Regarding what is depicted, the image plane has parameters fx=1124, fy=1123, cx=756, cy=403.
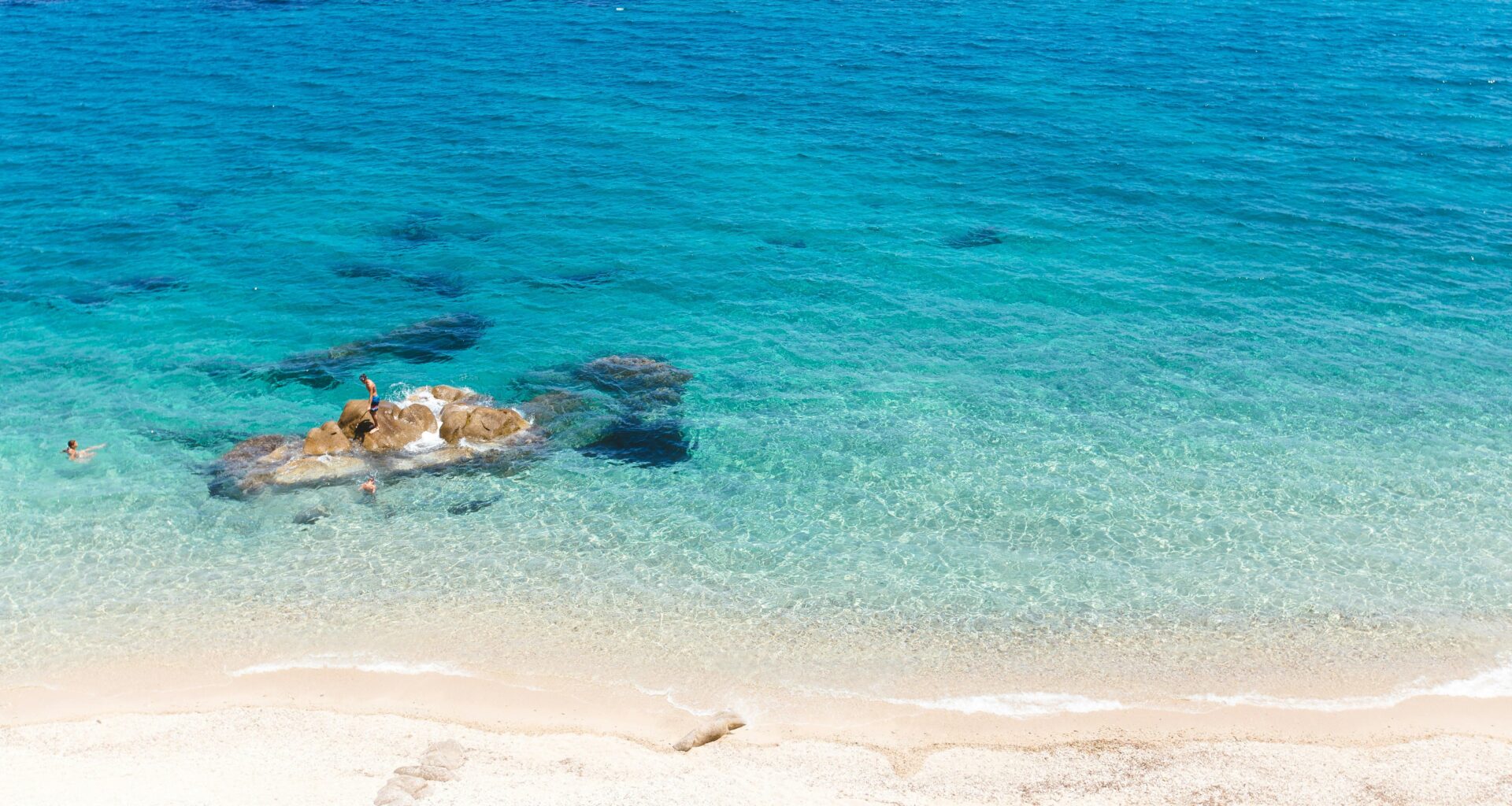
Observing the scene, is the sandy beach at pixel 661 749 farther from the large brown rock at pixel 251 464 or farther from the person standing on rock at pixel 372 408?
the person standing on rock at pixel 372 408

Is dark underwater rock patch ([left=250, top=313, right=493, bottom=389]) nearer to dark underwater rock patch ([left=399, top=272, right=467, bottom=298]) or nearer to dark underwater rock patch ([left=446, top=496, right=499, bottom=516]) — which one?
dark underwater rock patch ([left=399, top=272, right=467, bottom=298])

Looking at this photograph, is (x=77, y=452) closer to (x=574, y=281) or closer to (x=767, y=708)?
(x=574, y=281)

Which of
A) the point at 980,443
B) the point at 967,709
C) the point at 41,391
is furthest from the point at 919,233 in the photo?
the point at 41,391

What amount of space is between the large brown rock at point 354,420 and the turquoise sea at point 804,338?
7.50 ft

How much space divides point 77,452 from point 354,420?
349 inches

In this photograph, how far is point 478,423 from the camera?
120ft

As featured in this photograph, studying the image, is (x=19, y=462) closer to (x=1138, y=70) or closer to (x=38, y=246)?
(x=38, y=246)

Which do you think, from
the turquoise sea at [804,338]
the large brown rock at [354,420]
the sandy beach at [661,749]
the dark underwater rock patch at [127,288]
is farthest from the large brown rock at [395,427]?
the dark underwater rock patch at [127,288]

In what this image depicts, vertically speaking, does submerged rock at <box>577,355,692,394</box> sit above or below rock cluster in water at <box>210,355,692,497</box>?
above

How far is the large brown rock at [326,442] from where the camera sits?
116ft

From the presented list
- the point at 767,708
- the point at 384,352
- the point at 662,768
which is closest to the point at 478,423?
the point at 384,352

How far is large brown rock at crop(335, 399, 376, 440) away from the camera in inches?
1415

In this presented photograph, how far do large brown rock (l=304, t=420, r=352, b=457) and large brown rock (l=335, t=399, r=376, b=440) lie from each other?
23 centimetres

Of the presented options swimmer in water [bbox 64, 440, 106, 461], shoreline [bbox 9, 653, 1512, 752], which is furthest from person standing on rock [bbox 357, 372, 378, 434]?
shoreline [bbox 9, 653, 1512, 752]
